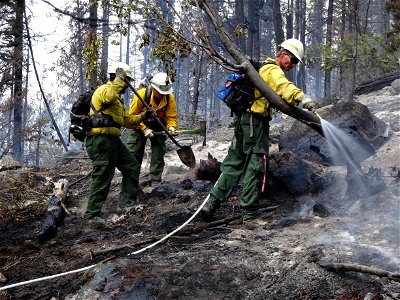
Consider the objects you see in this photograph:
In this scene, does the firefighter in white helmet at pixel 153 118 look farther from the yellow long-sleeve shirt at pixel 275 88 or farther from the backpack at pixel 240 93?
the yellow long-sleeve shirt at pixel 275 88

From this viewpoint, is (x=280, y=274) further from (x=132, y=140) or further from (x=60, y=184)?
(x=60, y=184)

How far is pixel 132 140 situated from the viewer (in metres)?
8.07

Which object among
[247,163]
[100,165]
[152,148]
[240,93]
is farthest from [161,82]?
A: [247,163]

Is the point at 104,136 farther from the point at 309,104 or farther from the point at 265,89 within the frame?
the point at 309,104

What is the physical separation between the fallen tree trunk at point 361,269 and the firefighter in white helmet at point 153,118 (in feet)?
15.0

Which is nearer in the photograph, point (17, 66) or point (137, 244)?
point (137, 244)

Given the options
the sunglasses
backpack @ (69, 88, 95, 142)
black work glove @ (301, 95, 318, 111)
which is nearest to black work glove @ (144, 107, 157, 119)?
backpack @ (69, 88, 95, 142)

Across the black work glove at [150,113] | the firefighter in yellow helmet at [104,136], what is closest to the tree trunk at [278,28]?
the black work glove at [150,113]

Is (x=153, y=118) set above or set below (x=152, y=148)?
above

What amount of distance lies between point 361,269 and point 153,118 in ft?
16.0

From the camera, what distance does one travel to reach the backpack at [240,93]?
5.46m

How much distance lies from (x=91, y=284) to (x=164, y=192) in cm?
371

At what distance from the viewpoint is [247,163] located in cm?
560

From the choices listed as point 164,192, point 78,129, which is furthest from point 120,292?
point 164,192
